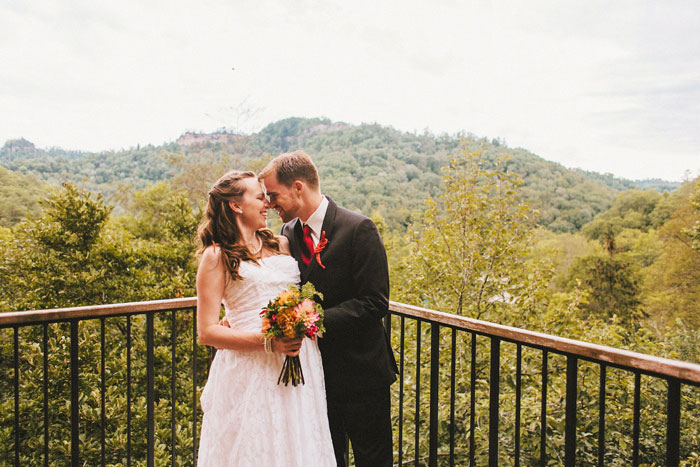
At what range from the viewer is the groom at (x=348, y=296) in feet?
5.51

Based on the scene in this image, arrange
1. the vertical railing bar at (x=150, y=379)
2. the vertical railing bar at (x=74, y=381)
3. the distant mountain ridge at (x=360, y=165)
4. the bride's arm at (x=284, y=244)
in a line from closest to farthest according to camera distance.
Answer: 1. the bride's arm at (x=284, y=244)
2. the vertical railing bar at (x=74, y=381)
3. the vertical railing bar at (x=150, y=379)
4. the distant mountain ridge at (x=360, y=165)

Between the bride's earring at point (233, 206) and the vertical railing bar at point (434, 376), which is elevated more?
the bride's earring at point (233, 206)

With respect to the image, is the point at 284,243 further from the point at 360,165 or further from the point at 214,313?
the point at 360,165

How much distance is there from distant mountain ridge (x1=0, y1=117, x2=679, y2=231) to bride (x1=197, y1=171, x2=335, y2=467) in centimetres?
1687

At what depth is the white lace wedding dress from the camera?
1604mm

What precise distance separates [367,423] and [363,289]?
58 centimetres

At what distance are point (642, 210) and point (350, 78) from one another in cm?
2893

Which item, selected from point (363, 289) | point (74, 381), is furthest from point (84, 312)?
point (363, 289)

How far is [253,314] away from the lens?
1693 mm

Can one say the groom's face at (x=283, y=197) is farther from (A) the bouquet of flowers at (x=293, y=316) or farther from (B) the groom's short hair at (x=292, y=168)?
(A) the bouquet of flowers at (x=293, y=316)

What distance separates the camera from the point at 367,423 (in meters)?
1.77

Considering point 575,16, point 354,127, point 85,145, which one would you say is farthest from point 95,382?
point 354,127

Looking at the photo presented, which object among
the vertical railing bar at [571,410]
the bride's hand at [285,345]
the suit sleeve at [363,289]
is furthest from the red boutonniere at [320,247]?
the vertical railing bar at [571,410]

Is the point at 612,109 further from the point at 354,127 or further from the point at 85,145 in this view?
the point at 85,145
